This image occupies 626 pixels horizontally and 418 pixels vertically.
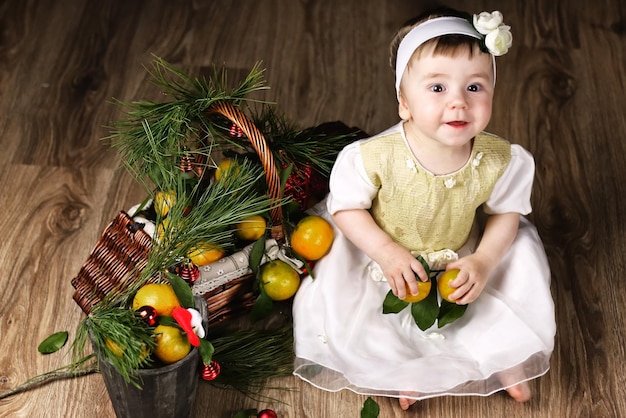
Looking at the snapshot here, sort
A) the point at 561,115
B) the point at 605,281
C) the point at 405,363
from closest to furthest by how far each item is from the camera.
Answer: the point at 405,363, the point at 605,281, the point at 561,115

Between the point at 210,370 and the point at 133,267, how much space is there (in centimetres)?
25

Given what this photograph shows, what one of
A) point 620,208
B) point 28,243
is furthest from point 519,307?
point 28,243

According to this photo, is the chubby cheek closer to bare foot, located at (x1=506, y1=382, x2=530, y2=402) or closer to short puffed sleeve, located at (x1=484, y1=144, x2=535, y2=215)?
short puffed sleeve, located at (x1=484, y1=144, x2=535, y2=215)

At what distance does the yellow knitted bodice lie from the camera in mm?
1523

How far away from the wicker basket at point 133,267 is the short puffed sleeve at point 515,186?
1.28 ft

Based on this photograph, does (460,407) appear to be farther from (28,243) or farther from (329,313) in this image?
(28,243)

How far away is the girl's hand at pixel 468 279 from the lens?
1.50m

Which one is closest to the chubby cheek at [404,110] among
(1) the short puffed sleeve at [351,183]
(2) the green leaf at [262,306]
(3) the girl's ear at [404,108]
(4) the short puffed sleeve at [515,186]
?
(3) the girl's ear at [404,108]

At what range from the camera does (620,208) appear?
199 centimetres

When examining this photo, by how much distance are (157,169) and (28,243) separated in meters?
0.43

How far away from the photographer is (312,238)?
5.31 feet

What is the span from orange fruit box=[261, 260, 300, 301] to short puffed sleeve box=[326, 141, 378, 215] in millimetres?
153

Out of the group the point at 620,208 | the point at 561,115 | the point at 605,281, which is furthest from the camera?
the point at 561,115

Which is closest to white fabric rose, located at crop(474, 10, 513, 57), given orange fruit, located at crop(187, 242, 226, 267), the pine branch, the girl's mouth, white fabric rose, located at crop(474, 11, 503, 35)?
white fabric rose, located at crop(474, 11, 503, 35)
